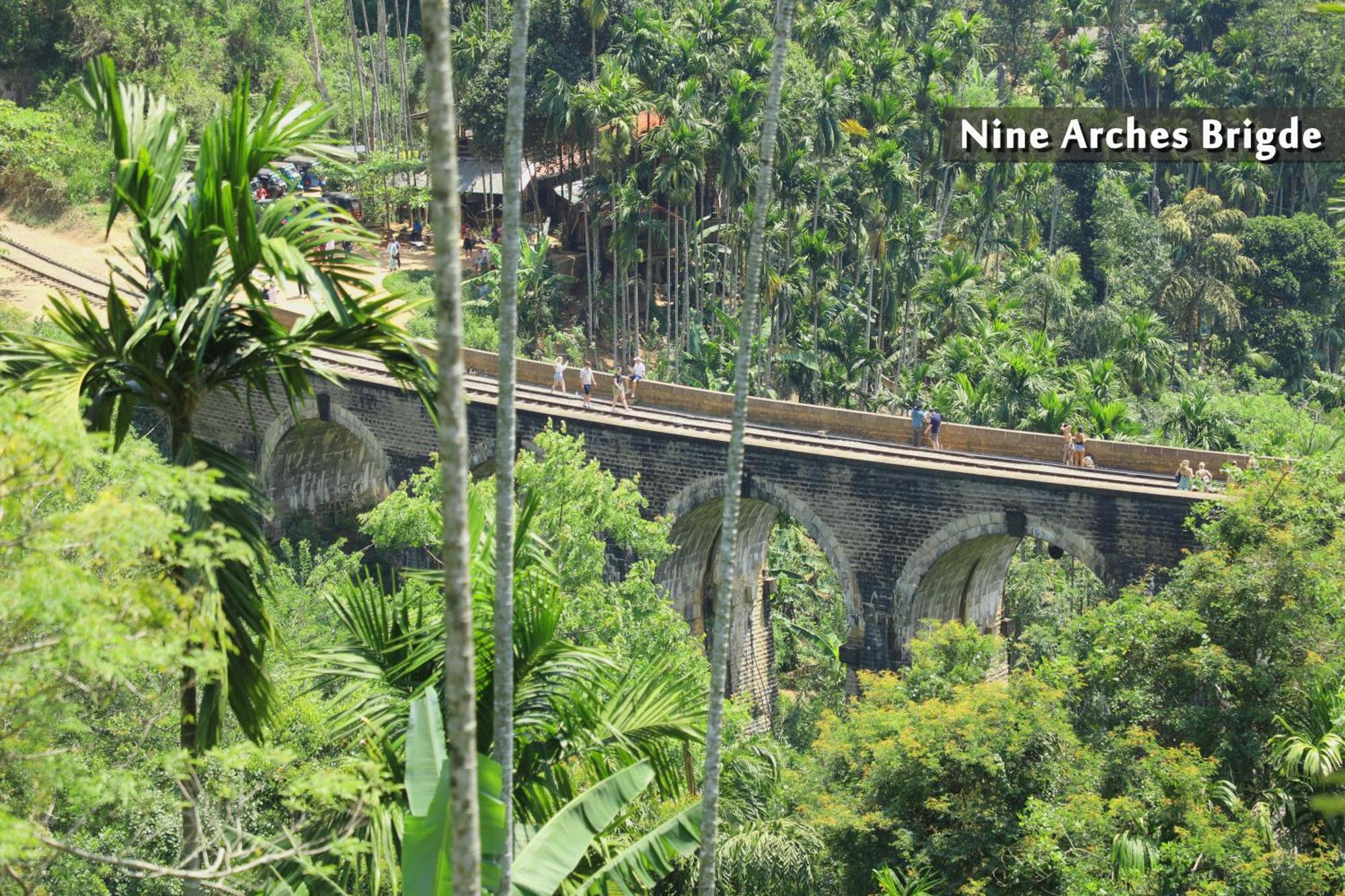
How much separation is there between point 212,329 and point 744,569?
33216 millimetres

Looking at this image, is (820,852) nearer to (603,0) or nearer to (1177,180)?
(603,0)

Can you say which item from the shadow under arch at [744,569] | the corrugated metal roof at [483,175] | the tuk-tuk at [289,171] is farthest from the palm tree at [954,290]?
the tuk-tuk at [289,171]

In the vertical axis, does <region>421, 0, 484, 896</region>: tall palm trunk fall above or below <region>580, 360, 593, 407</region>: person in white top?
above

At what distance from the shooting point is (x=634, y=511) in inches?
1205

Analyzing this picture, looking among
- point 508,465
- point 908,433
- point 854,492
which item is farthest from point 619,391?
point 508,465

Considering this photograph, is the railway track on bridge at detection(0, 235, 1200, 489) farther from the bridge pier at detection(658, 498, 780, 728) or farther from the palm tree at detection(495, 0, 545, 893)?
the palm tree at detection(495, 0, 545, 893)

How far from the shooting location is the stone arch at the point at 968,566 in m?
32.9

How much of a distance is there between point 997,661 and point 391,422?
51.3ft

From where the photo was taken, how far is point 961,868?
1986cm

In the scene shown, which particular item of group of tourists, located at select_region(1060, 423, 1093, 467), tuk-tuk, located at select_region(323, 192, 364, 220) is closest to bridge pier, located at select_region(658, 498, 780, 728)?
group of tourists, located at select_region(1060, 423, 1093, 467)

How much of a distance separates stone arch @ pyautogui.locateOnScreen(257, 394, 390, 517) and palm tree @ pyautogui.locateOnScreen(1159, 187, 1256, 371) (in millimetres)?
29395

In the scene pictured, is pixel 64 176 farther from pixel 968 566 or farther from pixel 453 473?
pixel 453 473

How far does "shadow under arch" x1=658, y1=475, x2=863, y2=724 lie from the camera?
35594 millimetres

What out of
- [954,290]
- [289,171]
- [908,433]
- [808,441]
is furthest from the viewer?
[289,171]
